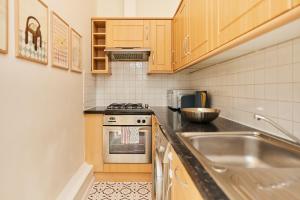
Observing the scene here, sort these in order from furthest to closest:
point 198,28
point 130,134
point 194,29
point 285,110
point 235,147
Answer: point 130,134 → point 194,29 → point 198,28 → point 235,147 → point 285,110

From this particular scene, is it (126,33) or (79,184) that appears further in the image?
(126,33)

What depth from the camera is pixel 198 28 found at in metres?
1.78

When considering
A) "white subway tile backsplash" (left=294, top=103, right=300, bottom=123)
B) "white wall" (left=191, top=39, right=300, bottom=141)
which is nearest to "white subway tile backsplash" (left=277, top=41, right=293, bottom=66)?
"white wall" (left=191, top=39, right=300, bottom=141)

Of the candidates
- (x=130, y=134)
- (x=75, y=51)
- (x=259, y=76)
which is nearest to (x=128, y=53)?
(x=75, y=51)

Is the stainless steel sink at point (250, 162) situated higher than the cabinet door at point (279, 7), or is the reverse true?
the cabinet door at point (279, 7)

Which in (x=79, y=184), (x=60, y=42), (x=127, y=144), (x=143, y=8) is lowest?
(x=79, y=184)

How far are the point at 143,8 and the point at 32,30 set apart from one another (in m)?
2.35

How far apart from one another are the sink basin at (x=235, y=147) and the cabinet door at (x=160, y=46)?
191 centimetres

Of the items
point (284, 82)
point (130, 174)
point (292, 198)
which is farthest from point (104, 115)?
point (292, 198)

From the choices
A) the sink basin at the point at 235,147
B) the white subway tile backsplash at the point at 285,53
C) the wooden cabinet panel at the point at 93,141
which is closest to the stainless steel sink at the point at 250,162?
the sink basin at the point at 235,147

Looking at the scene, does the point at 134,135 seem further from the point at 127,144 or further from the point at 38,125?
the point at 38,125

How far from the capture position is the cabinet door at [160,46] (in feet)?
10.2

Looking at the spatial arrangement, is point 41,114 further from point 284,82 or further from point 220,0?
point 284,82

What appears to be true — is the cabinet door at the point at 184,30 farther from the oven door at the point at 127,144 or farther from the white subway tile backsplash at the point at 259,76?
the oven door at the point at 127,144
